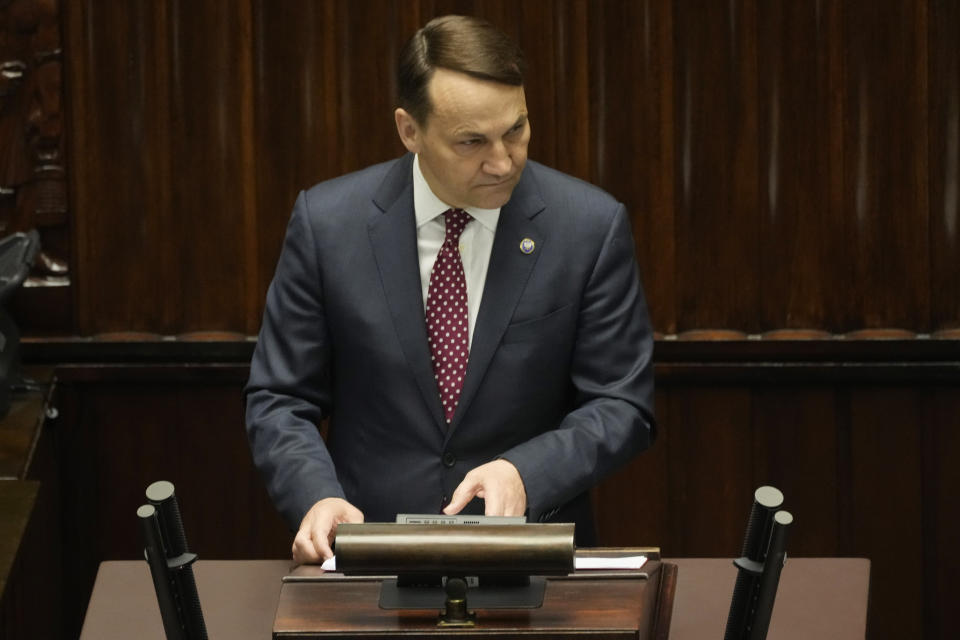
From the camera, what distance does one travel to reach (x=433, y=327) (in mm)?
2900

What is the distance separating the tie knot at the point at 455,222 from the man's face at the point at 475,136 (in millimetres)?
107

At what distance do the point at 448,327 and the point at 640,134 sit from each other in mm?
1512

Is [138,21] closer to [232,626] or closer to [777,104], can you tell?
[777,104]

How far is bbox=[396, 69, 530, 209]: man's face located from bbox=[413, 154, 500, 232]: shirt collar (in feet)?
→ 0.31

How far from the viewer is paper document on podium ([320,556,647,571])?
2238mm

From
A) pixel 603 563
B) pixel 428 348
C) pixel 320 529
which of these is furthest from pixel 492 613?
pixel 428 348

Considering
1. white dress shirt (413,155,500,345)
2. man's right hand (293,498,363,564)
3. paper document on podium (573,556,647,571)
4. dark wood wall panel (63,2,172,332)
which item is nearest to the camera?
paper document on podium (573,556,647,571)

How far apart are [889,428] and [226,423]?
176cm

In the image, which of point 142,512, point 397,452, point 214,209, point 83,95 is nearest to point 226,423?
point 214,209

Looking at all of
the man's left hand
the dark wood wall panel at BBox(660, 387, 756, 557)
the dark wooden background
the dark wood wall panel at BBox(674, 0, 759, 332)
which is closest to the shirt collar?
the man's left hand

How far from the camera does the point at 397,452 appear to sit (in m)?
2.93

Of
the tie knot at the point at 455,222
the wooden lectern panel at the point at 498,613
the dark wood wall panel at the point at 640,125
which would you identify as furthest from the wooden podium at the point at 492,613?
the dark wood wall panel at the point at 640,125

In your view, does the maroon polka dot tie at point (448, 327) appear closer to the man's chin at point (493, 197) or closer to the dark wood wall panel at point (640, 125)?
the man's chin at point (493, 197)

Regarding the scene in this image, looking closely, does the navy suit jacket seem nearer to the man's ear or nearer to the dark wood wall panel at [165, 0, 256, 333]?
the man's ear
